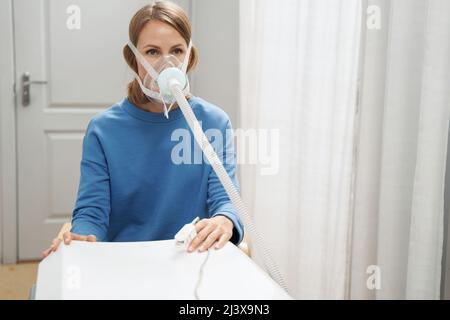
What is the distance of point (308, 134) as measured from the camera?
1.60 meters

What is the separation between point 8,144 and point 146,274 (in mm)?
2035

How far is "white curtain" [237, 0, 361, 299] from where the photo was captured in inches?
58.3

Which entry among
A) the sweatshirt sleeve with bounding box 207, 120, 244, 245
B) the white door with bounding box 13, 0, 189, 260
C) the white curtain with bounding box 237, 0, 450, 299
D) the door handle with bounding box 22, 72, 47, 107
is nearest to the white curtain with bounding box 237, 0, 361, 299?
the white curtain with bounding box 237, 0, 450, 299

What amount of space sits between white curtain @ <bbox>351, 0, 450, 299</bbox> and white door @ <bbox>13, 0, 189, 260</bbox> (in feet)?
4.88

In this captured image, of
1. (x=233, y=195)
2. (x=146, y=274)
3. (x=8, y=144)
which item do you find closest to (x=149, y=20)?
(x=233, y=195)

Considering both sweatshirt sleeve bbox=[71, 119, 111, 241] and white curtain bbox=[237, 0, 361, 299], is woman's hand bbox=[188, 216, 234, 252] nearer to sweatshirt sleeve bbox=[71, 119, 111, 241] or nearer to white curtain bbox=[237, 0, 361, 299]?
sweatshirt sleeve bbox=[71, 119, 111, 241]

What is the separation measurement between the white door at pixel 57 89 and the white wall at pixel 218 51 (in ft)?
0.50

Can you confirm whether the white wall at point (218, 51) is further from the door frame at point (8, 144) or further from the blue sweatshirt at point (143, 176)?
the blue sweatshirt at point (143, 176)

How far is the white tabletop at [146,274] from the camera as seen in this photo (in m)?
0.63

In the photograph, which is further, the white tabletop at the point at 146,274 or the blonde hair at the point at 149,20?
the blonde hair at the point at 149,20

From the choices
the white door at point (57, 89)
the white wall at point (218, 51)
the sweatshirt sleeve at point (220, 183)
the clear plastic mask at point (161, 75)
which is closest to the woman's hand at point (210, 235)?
the sweatshirt sleeve at point (220, 183)

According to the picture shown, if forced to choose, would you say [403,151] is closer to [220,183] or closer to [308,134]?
[308,134]

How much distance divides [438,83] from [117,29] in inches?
70.0
